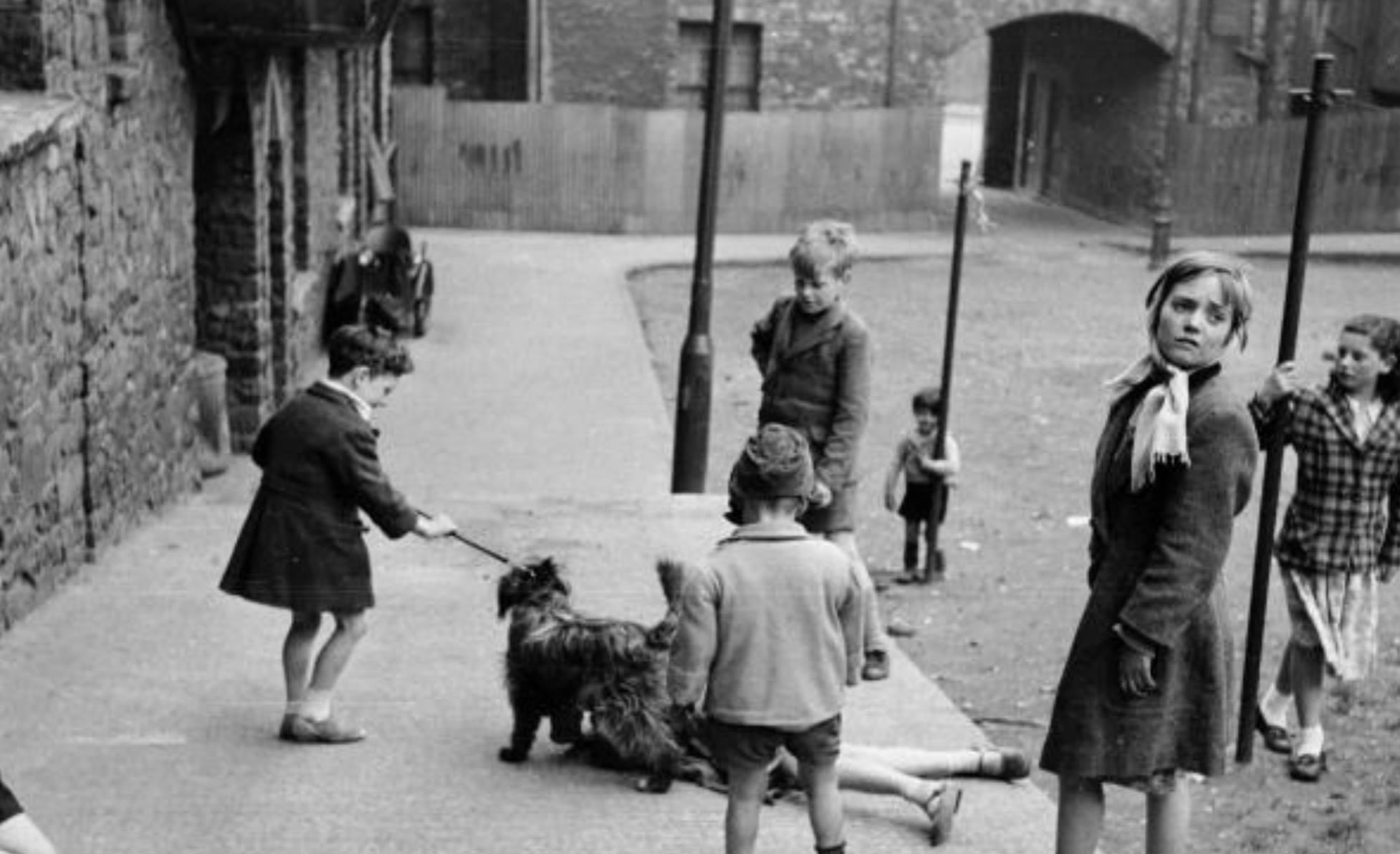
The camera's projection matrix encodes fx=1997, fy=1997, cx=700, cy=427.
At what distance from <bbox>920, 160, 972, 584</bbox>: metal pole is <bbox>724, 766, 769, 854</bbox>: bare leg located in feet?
18.7

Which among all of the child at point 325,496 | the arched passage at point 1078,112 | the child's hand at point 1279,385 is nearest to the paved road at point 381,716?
the child at point 325,496

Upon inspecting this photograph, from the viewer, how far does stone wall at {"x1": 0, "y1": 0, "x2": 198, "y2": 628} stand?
847cm

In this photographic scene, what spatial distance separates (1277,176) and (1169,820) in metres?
27.7

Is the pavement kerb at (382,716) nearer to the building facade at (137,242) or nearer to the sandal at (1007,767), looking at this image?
the sandal at (1007,767)

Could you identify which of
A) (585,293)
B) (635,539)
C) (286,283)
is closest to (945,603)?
(635,539)

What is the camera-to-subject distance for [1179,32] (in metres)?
31.9

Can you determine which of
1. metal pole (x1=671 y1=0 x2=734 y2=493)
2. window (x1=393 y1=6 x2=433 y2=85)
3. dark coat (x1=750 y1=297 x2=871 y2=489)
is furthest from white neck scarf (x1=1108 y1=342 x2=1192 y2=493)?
window (x1=393 y1=6 x2=433 y2=85)

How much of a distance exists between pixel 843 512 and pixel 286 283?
317 inches

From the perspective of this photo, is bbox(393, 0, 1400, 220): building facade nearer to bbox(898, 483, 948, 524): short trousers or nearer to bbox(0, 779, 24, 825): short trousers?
bbox(898, 483, 948, 524): short trousers

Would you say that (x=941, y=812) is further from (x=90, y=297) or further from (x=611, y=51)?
(x=611, y=51)

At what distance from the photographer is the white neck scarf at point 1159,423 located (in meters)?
4.85

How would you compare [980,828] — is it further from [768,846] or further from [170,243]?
[170,243]

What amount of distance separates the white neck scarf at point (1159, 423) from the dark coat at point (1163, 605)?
0.04 meters

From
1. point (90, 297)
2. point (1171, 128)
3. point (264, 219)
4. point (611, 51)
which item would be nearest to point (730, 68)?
point (611, 51)
